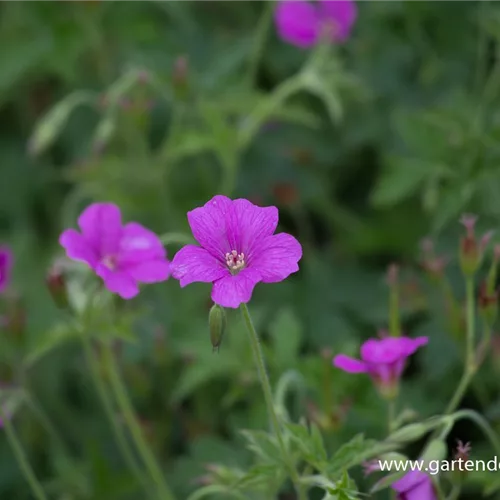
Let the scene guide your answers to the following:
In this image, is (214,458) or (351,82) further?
(351,82)

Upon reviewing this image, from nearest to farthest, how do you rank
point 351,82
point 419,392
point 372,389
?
1. point 372,389
2. point 419,392
3. point 351,82

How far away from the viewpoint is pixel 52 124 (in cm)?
204

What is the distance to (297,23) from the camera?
237cm

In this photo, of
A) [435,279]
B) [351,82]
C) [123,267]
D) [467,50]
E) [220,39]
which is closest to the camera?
[123,267]

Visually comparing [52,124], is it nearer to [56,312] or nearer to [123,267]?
[56,312]

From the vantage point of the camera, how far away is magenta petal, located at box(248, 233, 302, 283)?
1.14 meters

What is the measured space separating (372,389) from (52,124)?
0.88 metres

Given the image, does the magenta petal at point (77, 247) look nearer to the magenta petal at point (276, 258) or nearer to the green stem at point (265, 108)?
the magenta petal at point (276, 258)

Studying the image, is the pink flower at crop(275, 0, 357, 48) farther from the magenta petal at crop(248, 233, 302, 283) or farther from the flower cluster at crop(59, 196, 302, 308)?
the magenta petal at crop(248, 233, 302, 283)

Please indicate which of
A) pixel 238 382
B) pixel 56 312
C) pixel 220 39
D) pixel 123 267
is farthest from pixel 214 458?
pixel 220 39

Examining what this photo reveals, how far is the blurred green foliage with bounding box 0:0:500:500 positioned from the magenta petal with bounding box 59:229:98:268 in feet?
0.56

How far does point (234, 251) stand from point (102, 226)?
37cm

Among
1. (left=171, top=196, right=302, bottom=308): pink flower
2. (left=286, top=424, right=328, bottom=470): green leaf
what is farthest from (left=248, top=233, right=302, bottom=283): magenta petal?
(left=286, top=424, right=328, bottom=470): green leaf

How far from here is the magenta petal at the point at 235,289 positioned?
1099 mm
